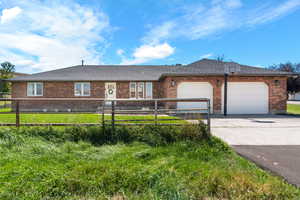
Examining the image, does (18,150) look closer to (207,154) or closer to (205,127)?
(207,154)

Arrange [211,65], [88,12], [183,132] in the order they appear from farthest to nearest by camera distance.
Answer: [211,65] → [88,12] → [183,132]

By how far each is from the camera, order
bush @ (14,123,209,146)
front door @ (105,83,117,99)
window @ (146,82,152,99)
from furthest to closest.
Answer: window @ (146,82,152,99) → front door @ (105,83,117,99) → bush @ (14,123,209,146)

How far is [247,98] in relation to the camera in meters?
12.3

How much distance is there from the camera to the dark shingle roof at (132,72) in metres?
12.3

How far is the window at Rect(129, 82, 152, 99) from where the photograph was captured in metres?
15.2

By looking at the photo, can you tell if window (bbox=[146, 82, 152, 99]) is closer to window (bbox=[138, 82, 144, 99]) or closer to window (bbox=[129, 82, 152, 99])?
window (bbox=[129, 82, 152, 99])

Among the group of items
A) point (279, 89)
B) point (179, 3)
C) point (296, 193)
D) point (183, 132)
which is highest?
point (179, 3)

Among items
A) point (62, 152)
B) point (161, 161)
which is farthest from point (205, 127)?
point (62, 152)

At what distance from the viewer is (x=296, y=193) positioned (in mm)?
2283

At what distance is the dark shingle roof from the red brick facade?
0.45 meters

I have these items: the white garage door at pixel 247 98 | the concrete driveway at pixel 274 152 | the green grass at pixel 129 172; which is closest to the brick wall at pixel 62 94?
the white garage door at pixel 247 98

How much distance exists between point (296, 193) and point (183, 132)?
102 inches

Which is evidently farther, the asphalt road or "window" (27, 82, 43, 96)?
"window" (27, 82, 43, 96)

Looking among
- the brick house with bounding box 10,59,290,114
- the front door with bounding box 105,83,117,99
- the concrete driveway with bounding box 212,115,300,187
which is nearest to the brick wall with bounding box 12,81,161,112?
the brick house with bounding box 10,59,290,114
